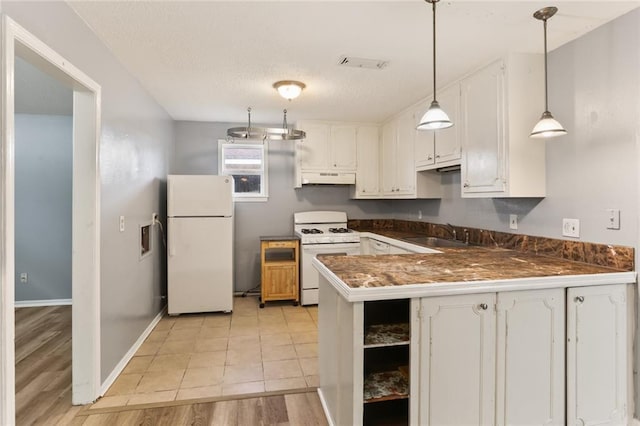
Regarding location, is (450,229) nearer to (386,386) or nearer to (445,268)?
(445,268)

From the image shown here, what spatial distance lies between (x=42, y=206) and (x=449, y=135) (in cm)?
475

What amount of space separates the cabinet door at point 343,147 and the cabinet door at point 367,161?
8 centimetres

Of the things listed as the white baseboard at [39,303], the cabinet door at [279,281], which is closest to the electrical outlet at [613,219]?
the cabinet door at [279,281]

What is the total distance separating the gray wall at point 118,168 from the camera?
1799mm

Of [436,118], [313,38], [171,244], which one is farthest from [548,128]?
[171,244]

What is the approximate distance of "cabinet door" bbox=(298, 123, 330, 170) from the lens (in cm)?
445

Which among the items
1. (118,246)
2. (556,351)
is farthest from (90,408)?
(556,351)

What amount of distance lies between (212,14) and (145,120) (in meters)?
1.68

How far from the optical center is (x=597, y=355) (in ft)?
5.81

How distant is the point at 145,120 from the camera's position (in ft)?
10.6

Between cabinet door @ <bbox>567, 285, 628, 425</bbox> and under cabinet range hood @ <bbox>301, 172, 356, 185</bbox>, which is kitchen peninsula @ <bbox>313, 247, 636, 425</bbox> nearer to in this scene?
cabinet door @ <bbox>567, 285, 628, 425</bbox>

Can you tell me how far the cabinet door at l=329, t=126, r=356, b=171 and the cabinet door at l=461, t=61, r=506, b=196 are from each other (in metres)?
1.89

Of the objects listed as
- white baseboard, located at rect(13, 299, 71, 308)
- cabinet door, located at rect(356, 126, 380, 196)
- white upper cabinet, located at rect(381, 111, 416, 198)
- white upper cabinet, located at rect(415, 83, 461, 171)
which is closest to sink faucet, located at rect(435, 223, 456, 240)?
white upper cabinet, located at rect(381, 111, 416, 198)

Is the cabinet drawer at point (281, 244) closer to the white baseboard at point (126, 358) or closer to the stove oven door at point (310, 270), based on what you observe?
the stove oven door at point (310, 270)
